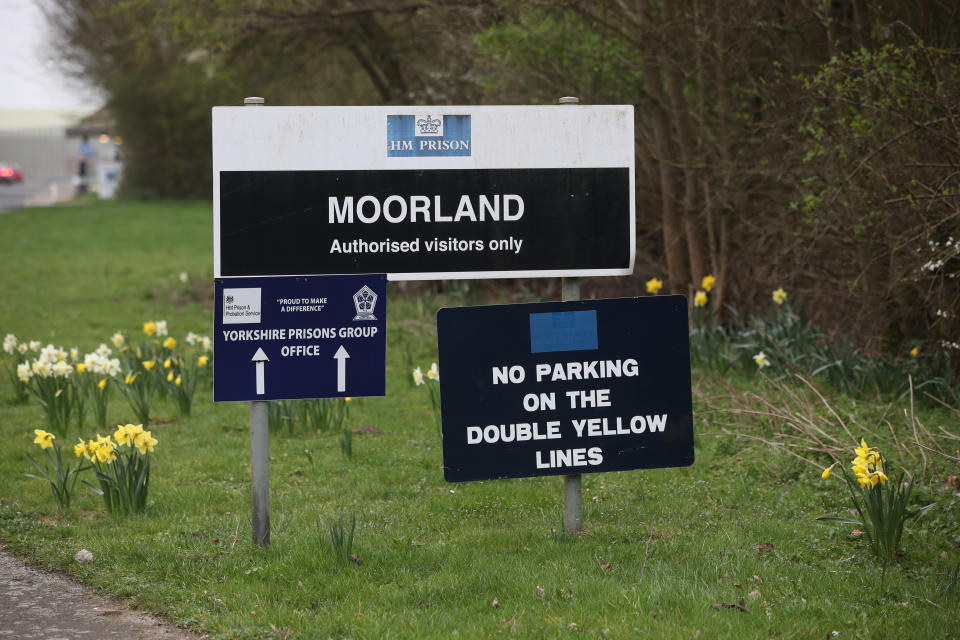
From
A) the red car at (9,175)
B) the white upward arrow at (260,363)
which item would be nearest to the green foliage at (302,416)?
the white upward arrow at (260,363)

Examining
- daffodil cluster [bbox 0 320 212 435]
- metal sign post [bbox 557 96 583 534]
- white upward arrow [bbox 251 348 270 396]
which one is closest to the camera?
white upward arrow [bbox 251 348 270 396]

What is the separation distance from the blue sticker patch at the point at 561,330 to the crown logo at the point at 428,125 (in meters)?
1.00

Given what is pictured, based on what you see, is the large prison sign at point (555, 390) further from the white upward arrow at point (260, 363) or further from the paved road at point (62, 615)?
the paved road at point (62, 615)

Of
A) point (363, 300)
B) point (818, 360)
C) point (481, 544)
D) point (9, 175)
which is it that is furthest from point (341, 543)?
point (9, 175)

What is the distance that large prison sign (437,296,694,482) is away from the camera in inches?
208

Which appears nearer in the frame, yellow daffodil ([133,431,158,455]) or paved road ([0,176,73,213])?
yellow daffodil ([133,431,158,455])

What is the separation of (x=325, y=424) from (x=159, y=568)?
2.93 metres

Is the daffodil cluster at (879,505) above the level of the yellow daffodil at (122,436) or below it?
below

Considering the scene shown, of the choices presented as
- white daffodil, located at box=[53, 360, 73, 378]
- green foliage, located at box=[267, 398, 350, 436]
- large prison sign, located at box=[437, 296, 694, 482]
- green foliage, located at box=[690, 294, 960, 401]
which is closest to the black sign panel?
large prison sign, located at box=[437, 296, 694, 482]

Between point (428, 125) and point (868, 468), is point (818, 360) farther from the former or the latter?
point (428, 125)

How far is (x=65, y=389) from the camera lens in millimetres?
7844

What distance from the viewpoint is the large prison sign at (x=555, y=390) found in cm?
529

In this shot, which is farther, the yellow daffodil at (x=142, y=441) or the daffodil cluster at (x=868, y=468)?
the yellow daffodil at (x=142, y=441)

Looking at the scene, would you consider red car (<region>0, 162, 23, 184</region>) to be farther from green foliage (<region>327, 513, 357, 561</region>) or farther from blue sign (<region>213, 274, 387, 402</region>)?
green foliage (<region>327, 513, 357, 561</region>)
